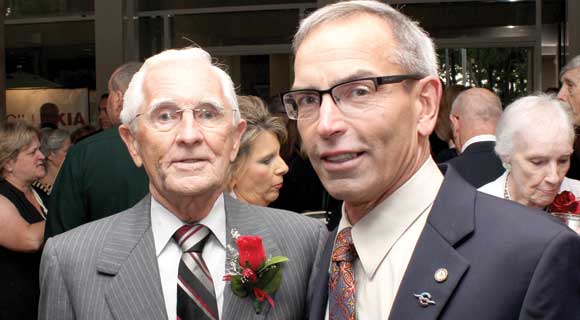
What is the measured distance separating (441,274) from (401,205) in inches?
8.4

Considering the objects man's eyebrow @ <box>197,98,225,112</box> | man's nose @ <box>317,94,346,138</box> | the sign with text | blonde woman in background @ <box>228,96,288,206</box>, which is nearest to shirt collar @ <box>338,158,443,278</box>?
man's nose @ <box>317,94,346,138</box>

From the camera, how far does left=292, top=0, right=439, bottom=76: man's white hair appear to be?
1899 millimetres

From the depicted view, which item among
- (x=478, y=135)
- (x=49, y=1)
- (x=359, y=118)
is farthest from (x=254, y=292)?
(x=49, y=1)

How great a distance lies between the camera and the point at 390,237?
194 centimetres

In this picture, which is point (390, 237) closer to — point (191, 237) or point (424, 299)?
point (424, 299)

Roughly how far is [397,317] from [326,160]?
1.25 feet

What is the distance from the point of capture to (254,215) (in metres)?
2.78

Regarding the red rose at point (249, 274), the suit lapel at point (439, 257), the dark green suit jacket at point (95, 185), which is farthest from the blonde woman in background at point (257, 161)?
the suit lapel at point (439, 257)

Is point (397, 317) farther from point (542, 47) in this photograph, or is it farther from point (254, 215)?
point (542, 47)

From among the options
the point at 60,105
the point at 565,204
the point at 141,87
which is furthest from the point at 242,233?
the point at 60,105

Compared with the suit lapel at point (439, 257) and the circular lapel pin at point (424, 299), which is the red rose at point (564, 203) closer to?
the suit lapel at point (439, 257)

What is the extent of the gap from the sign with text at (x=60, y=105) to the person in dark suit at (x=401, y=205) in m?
10.5

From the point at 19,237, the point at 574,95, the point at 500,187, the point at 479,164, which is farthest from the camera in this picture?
the point at 574,95

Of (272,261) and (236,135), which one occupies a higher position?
(236,135)
